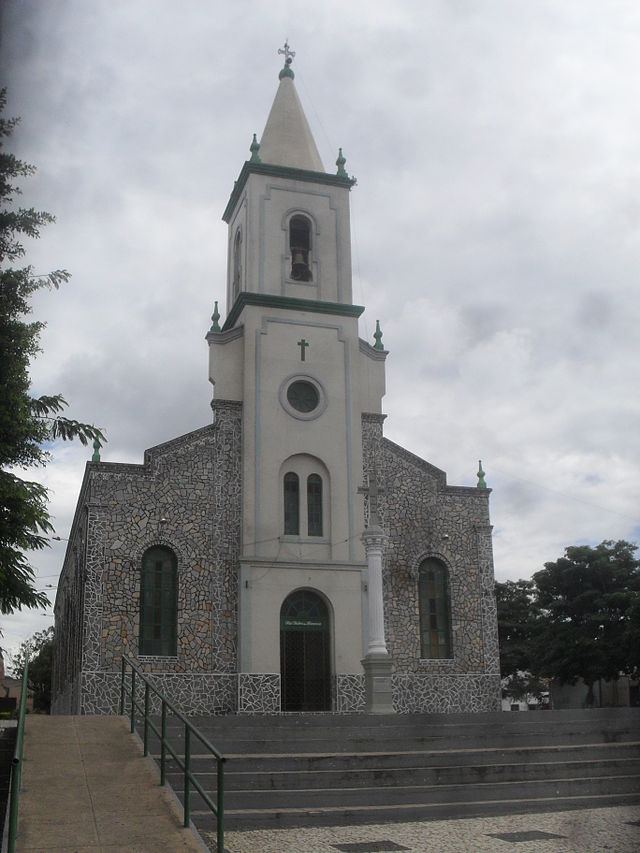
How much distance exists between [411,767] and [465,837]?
2860mm

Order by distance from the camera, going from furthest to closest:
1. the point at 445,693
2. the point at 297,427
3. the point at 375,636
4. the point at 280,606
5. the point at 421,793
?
the point at 297,427 < the point at 445,693 < the point at 280,606 < the point at 375,636 < the point at 421,793

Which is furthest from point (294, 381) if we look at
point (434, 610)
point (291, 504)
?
point (434, 610)

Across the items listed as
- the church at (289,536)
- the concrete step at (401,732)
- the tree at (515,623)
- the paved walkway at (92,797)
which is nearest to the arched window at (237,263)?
the church at (289,536)

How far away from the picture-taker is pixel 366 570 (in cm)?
2306

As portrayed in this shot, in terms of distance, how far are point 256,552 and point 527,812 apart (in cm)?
1173

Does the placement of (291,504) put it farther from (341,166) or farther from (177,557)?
(341,166)

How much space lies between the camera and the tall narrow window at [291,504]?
23109 millimetres

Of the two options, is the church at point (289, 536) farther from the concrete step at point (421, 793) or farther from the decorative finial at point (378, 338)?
the concrete step at point (421, 793)

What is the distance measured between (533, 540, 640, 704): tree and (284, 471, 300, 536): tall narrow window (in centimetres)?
1304

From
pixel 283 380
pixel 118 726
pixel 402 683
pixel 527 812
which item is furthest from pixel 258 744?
pixel 283 380

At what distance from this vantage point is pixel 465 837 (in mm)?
9984

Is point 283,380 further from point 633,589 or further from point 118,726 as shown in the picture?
point 633,589

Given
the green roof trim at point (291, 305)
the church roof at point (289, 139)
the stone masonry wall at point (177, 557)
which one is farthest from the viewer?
the church roof at point (289, 139)

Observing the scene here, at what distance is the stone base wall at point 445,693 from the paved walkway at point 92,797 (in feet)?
33.6
